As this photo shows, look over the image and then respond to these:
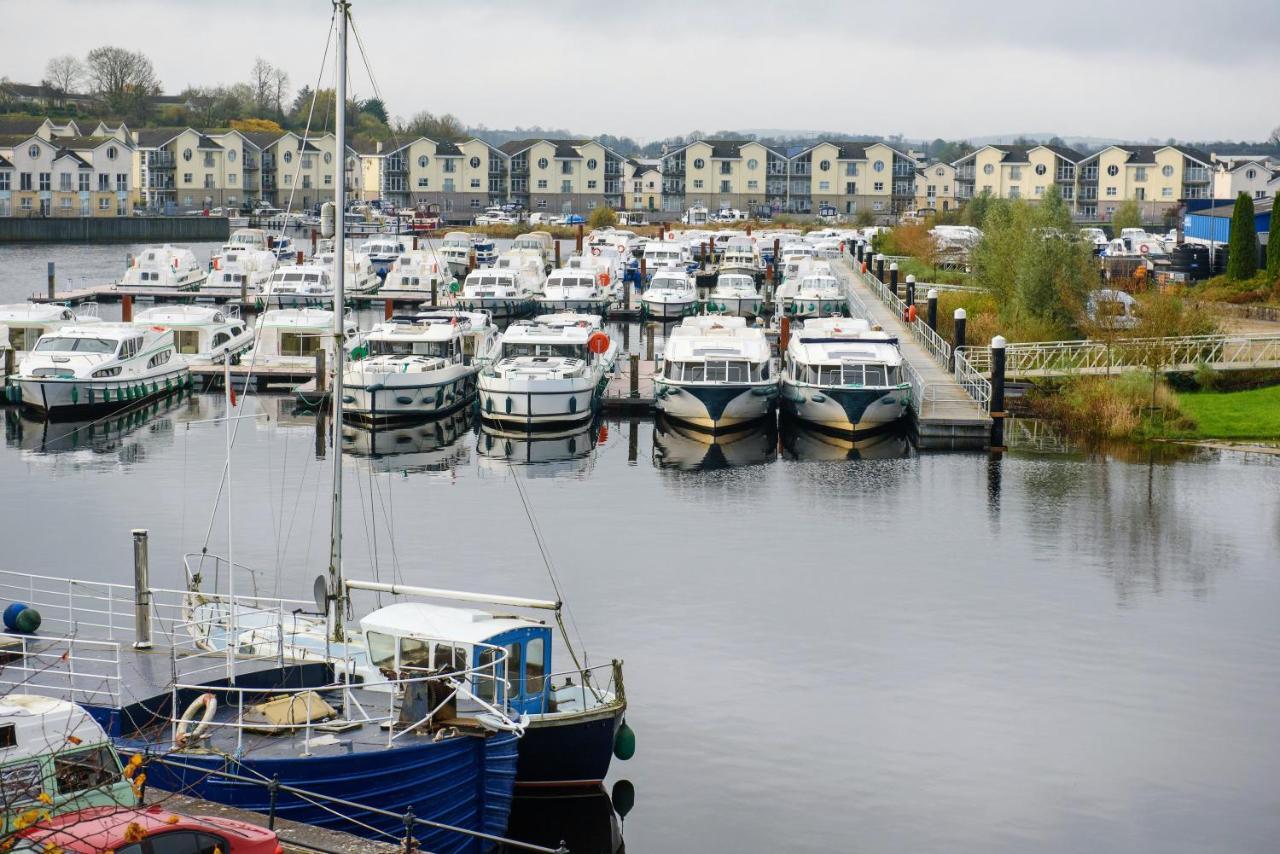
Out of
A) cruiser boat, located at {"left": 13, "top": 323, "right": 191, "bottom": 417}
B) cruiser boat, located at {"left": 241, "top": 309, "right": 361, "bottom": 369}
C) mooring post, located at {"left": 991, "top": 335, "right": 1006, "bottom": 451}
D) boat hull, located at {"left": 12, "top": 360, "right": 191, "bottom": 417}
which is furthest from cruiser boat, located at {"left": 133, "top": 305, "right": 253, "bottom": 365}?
mooring post, located at {"left": 991, "top": 335, "right": 1006, "bottom": 451}

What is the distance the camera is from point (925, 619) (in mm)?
30750

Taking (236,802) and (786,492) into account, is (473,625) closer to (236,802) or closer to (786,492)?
(236,802)

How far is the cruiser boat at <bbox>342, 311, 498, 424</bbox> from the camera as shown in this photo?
2029 inches

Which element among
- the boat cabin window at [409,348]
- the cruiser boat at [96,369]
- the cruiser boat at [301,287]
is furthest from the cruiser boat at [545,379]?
the cruiser boat at [301,287]

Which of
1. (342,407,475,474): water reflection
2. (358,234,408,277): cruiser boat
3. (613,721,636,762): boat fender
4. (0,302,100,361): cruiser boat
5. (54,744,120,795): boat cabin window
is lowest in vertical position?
(613,721,636,762): boat fender

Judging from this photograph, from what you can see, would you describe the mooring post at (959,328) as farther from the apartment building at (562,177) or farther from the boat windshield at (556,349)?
the apartment building at (562,177)

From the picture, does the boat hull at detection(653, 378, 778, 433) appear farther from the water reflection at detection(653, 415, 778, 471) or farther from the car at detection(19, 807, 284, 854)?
the car at detection(19, 807, 284, 854)

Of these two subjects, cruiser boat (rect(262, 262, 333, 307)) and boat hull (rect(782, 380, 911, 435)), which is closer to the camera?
boat hull (rect(782, 380, 911, 435))

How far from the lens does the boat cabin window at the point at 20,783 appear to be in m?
15.7

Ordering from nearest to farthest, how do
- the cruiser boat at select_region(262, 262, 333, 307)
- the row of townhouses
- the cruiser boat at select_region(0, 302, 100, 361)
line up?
the cruiser boat at select_region(0, 302, 100, 361)
the cruiser boat at select_region(262, 262, 333, 307)
the row of townhouses

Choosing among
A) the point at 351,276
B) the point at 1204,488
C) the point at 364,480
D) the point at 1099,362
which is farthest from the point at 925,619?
the point at 351,276

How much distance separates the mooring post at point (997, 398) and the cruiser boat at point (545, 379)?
12194 mm

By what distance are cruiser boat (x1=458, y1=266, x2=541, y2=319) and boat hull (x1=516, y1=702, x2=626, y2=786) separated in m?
59.9

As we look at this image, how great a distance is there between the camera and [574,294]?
3152 inches
